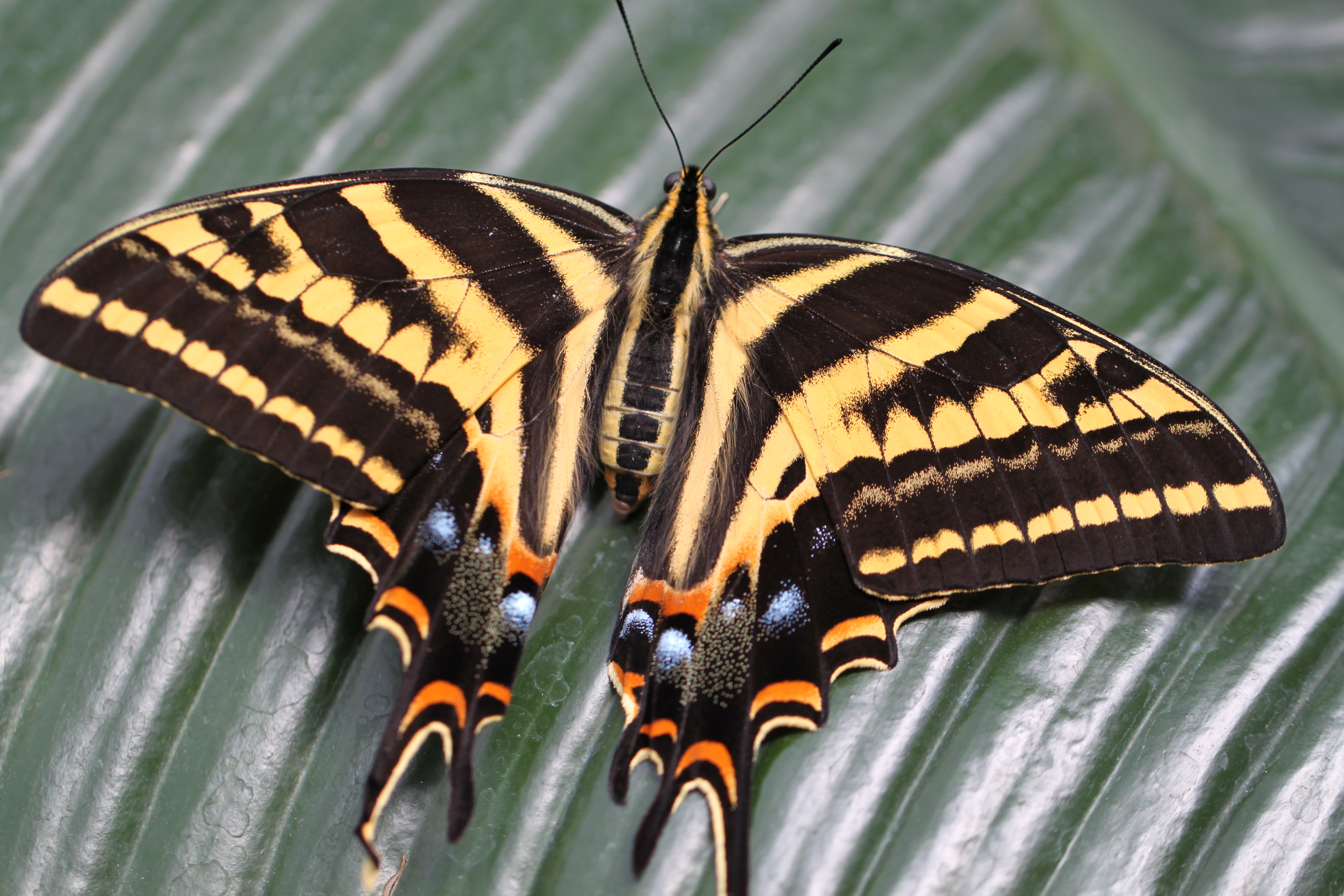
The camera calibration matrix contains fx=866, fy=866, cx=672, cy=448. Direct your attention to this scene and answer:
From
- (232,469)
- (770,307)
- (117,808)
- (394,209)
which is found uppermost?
(770,307)

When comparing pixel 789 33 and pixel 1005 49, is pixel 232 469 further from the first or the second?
pixel 1005 49

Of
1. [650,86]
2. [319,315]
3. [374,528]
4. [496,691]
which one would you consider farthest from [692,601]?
[650,86]

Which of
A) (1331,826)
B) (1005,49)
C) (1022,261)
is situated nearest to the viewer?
(1331,826)

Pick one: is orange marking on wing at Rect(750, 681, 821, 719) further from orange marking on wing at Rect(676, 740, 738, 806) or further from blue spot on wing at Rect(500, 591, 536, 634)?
blue spot on wing at Rect(500, 591, 536, 634)

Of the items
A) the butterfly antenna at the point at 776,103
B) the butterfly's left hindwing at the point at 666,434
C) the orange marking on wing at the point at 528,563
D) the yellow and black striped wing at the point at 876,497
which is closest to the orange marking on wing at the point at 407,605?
the butterfly's left hindwing at the point at 666,434

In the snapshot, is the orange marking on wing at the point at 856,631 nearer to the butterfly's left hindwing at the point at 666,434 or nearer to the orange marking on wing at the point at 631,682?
the butterfly's left hindwing at the point at 666,434

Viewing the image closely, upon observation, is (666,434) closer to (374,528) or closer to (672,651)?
(672,651)

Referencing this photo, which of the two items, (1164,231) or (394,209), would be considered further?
(1164,231)

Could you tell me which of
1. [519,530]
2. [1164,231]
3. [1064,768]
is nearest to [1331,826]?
[1064,768]
